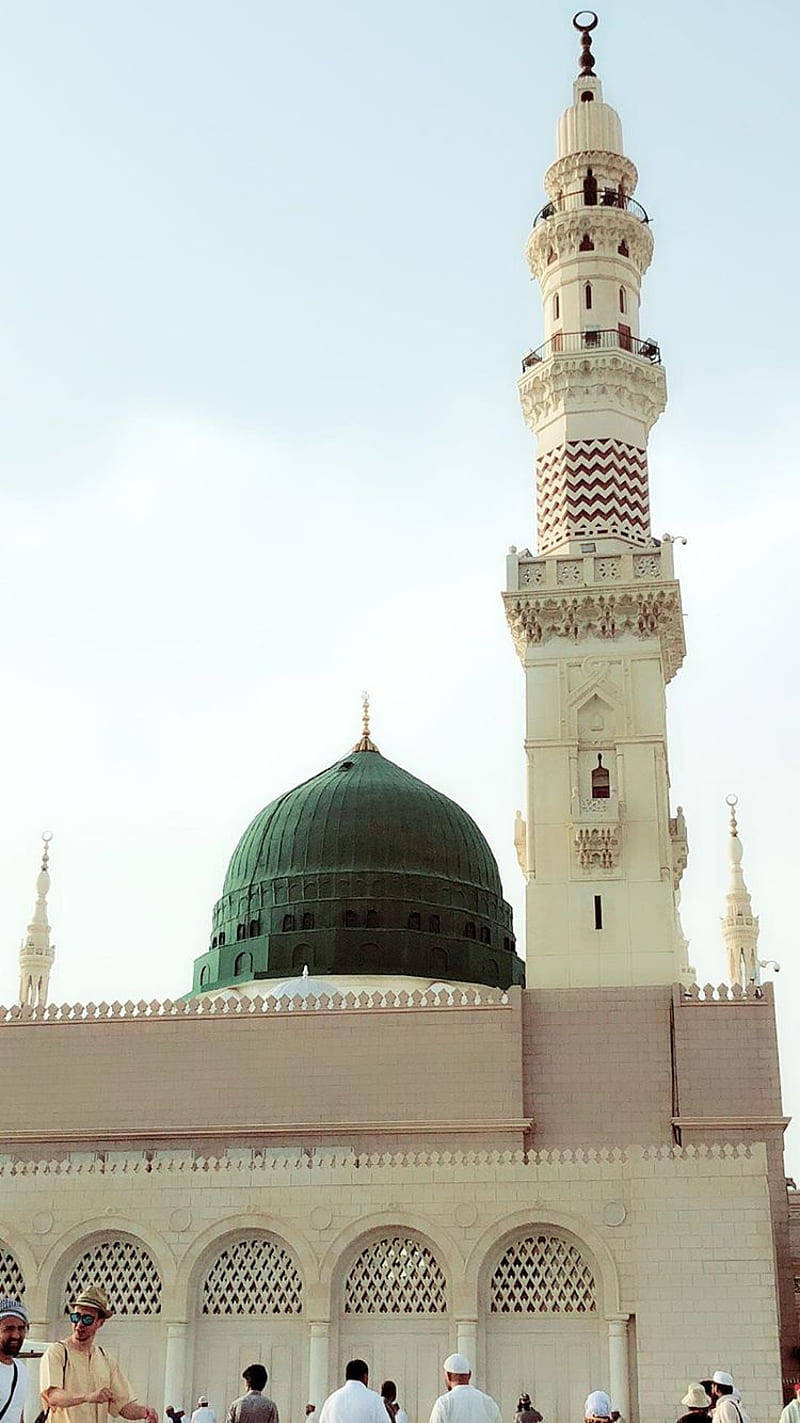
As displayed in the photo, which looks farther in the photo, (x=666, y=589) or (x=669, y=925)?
(x=666, y=589)

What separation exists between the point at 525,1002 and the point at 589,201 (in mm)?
14871

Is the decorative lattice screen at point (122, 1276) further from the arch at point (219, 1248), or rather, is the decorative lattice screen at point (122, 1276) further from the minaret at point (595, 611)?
the minaret at point (595, 611)

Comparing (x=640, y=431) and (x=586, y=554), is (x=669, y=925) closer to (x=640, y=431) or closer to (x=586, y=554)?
(x=586, y=554)

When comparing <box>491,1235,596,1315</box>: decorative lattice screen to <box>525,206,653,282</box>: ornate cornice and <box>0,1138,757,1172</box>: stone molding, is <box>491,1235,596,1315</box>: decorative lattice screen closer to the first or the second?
<box>0,1138,757,1172</box>: stone molding

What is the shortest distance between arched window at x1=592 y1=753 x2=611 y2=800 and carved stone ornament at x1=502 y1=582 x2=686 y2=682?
7.37ft

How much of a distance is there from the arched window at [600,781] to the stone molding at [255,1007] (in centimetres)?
366

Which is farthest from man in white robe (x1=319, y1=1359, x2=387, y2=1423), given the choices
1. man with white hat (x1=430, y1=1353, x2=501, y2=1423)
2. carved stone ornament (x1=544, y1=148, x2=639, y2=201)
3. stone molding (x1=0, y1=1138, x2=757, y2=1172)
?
carved stone ornament (x1=544, y1=148, x2=639, y2=201)

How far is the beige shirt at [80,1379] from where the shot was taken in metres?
6.34

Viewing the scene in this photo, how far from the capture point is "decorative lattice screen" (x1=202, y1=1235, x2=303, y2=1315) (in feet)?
66.9

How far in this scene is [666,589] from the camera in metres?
26.4

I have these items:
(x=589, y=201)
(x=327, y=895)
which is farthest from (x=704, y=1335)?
(x=589, y=201)

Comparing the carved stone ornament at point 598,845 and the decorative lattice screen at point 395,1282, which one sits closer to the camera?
the decorative lattice screen at point 395,1282

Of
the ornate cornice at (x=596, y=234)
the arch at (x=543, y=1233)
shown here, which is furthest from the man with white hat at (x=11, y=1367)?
the ornate cornice at (x=596, y=234)

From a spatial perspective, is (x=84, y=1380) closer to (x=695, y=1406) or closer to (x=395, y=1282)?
(x=695, y=1406)
